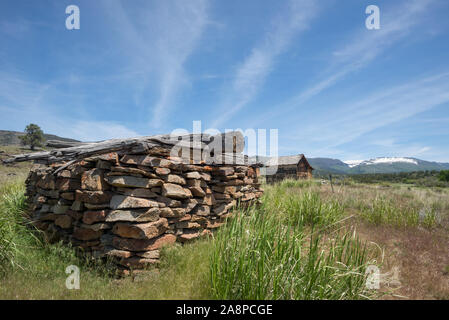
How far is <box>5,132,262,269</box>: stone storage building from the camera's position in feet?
12.4

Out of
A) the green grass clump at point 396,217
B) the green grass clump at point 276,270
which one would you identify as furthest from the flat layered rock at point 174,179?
the green grass clump at point 396,217

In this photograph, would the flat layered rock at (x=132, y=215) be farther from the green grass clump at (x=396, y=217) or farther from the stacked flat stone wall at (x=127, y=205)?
the green grass clump at (x=396, y=217)

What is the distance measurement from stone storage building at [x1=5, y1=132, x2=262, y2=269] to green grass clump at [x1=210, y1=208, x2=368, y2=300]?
58.9 inches

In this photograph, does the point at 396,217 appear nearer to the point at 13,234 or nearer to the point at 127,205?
the point at 127,205

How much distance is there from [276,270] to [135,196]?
2.66m

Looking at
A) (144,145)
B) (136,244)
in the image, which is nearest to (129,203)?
(136,244)

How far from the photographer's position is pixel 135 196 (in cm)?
392

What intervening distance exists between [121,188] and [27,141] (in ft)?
144

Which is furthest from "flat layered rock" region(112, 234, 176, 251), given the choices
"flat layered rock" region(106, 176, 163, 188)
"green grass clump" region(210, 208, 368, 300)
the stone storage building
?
"green grass clump" region(210, 208, 368, 300)

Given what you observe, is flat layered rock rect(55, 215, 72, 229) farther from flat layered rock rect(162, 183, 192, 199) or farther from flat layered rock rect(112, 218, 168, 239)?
flat layered rock rect(162, 183, 192, 199)
